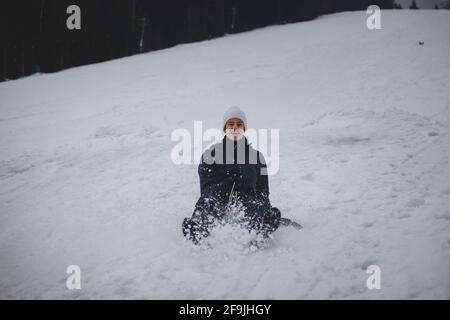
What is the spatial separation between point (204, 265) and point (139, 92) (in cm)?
994

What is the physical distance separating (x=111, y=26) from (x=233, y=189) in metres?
24.4

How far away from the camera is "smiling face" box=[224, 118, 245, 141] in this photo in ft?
12.9

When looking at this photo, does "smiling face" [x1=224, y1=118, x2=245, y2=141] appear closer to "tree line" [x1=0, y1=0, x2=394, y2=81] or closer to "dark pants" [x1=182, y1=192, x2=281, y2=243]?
"dark pants" [x1=182, y1=192, x2=281, y2=243]

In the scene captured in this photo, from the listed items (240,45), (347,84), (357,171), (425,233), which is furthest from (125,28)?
(425,233)

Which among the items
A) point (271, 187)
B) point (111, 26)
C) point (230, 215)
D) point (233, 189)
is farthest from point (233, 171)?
point (111, 26)

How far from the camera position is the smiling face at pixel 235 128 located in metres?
3.93

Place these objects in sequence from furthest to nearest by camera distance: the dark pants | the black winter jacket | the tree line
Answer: the tree line, the black winter jacket, the dark pants

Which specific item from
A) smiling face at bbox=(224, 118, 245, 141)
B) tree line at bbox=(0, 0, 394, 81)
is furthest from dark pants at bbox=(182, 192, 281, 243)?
tree line at bbox=(0, 0, 394, 81)

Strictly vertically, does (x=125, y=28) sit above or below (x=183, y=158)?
above

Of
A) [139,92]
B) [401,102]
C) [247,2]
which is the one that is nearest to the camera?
[401,102]

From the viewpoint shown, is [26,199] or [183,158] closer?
[26,199]

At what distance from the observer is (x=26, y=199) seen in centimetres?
511

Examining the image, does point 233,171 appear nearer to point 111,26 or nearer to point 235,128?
point 235,128
